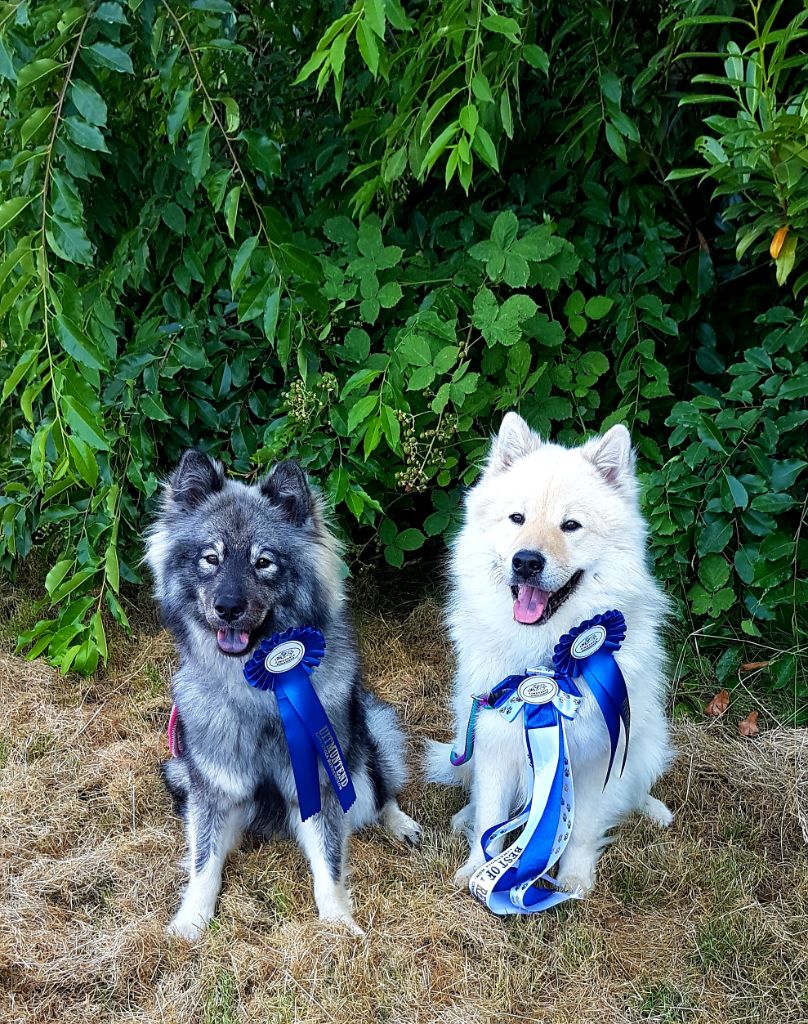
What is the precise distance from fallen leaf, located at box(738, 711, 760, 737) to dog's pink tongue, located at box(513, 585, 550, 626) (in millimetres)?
1283

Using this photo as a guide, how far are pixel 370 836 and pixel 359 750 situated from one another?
0.29 m

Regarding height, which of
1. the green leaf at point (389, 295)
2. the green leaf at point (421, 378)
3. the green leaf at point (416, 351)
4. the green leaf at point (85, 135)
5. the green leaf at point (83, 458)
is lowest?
the green leaf at point (421, 378)

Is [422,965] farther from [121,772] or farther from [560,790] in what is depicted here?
[121,772]

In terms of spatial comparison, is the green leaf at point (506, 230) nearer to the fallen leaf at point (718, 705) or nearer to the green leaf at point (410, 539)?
the green leaf at point (410, 539)

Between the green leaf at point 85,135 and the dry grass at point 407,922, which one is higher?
the green leaf at point 85,135

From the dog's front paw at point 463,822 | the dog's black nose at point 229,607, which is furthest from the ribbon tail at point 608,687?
the dog's black nose at point 229,607

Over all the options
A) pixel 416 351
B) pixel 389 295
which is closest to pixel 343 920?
pixel 416 351

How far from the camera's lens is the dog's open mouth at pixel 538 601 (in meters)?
2.22

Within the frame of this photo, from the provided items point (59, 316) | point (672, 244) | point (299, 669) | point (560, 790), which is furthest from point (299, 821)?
point (672, 244)

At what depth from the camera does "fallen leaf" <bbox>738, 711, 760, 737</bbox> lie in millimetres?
3031

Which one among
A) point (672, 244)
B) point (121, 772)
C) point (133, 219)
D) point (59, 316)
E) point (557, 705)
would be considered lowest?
point (121, 772)

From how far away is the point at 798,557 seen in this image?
2955 millimetres

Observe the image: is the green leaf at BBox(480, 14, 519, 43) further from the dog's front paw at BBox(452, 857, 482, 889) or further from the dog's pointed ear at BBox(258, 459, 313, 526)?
the dog's front paw at BBox(452, 857, 482, 889)

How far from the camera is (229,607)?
82.9 inches
